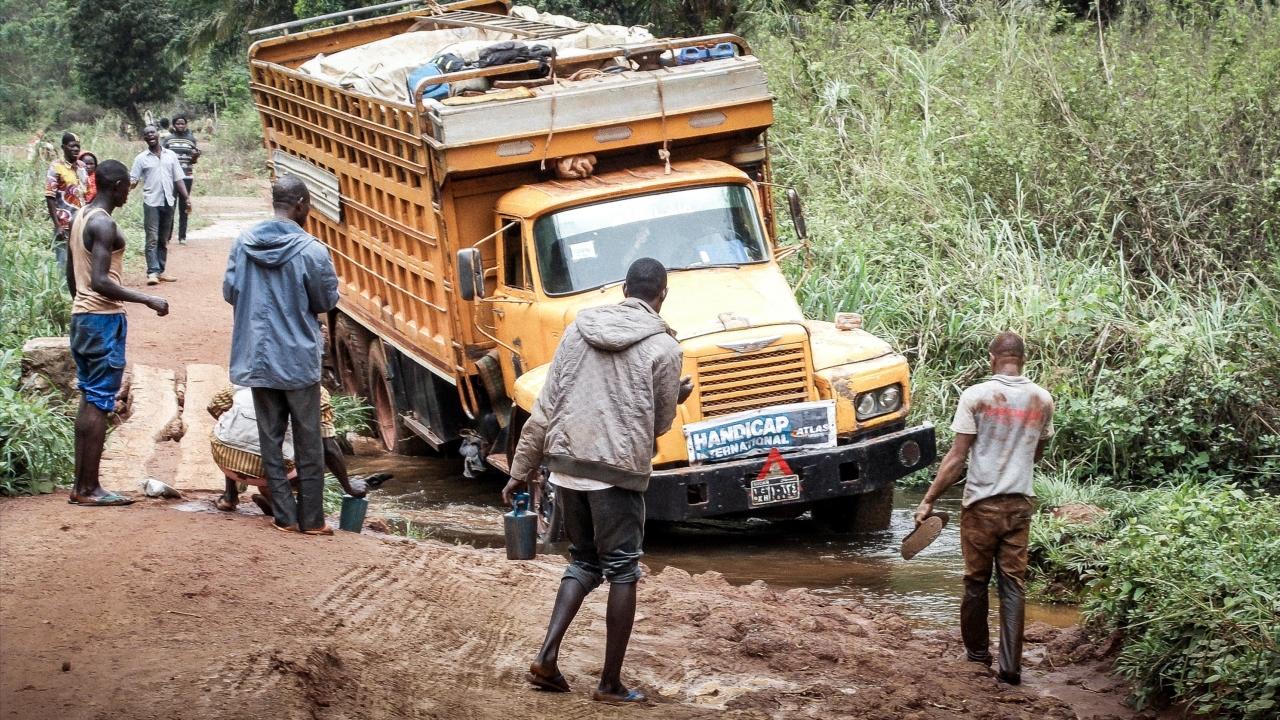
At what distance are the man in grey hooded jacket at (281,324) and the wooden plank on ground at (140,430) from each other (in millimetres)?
1697

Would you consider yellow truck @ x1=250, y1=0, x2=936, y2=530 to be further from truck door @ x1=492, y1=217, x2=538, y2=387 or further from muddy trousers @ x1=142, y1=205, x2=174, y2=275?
muddy trousers @ x1=142, y1=205, x2=174, y2=275

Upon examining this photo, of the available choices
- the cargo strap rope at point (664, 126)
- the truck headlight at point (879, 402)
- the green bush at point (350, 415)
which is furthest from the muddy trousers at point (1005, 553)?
the green bush at point (350, 415)

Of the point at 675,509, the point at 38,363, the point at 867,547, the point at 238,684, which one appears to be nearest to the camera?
the point at 238,684

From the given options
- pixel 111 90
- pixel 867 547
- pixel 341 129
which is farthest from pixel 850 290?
pixel 111 90

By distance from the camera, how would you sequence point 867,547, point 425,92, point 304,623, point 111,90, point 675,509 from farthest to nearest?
point 111,90 → point 425,92 → point 867,547 → point 675,509 → point 304,623

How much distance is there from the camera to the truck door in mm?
9008

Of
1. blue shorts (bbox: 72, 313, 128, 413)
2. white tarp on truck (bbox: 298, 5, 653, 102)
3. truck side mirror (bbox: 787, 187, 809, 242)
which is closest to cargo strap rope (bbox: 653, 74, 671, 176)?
truck side mirror (bbox: 787, 187, 809, 242)

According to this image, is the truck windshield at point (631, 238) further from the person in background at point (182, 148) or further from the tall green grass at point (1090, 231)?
the person in background at point (182, 148)

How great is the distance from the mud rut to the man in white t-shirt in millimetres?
403

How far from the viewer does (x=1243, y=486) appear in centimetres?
935

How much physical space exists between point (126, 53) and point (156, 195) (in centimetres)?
2494

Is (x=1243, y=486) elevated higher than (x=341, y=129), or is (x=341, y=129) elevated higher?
(x=341, y=129)

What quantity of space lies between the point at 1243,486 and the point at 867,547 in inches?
106

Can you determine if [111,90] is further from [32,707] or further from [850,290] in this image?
[32,707]
